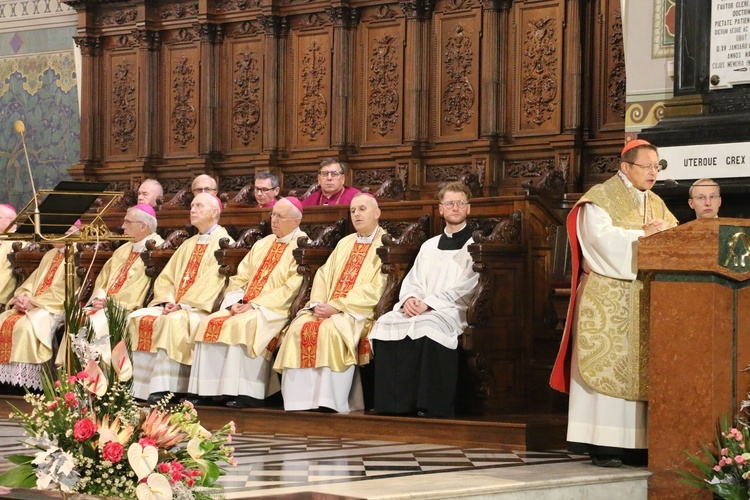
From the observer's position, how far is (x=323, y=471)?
19.7ft

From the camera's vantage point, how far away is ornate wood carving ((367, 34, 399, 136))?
11.0 m

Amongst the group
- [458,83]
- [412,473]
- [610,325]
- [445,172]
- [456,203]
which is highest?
[458,83]

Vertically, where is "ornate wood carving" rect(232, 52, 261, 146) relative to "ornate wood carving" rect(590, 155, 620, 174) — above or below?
above

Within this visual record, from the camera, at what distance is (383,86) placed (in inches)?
437

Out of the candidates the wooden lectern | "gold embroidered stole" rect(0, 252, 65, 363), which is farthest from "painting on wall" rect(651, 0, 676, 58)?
"gold embroidered stole" rect(0, 252, 65, 363)

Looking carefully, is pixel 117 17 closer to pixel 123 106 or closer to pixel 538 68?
pixel 123 106

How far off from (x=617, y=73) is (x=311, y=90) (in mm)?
2904

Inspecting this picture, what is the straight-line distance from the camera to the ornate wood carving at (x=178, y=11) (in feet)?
40.0

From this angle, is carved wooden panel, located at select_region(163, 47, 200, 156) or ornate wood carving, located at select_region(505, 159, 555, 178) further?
carved wooden panel, located at select_region(163, 47, 200, 156)

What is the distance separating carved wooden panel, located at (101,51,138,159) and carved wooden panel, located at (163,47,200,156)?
0.37 metres

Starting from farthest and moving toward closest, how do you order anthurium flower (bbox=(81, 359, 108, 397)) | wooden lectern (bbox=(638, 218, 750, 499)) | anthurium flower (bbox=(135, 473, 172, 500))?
wooden lectern (bbox=(638, 218, 750, 499))
anthurium flower (bbox=(81, 359, 108, 397))
anthurium flower (bbox=(135, 473, 172, 500))

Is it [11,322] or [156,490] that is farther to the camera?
[11,322]

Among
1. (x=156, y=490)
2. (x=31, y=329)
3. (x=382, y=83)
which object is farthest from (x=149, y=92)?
(x=156, y=490)

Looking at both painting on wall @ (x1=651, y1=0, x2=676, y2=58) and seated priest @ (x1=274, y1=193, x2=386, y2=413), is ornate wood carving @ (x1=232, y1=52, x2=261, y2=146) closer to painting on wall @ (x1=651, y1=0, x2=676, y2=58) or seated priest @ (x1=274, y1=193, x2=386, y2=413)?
seated priest @ (x1=274, y1=193, x2=386, y2=413)
